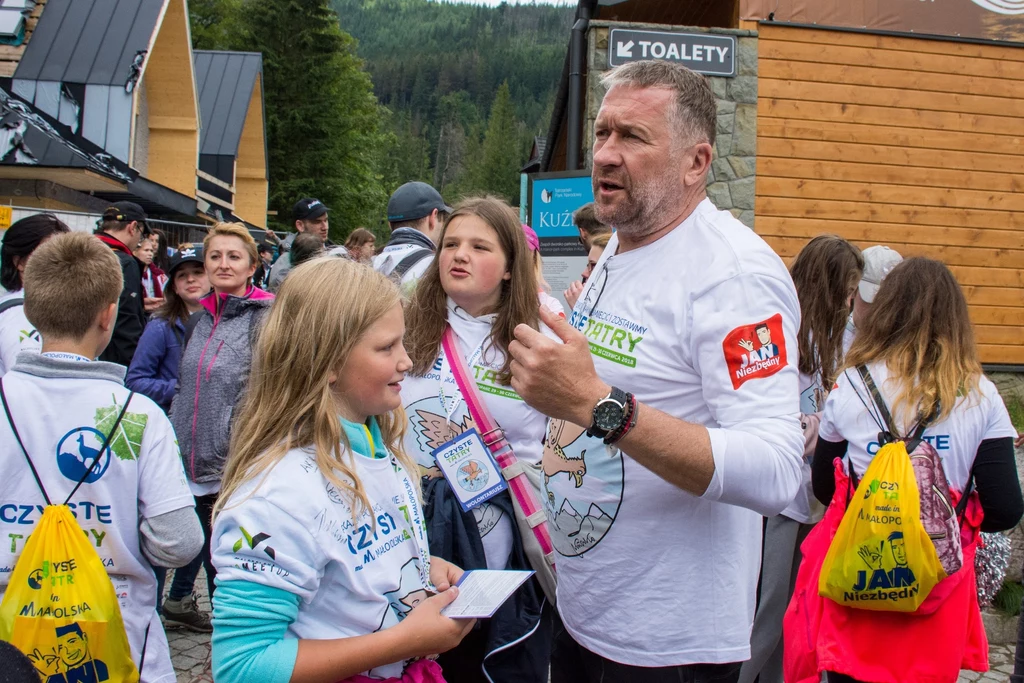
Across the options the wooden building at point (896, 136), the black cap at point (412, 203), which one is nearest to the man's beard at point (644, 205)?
the black cap at point (412, 203)

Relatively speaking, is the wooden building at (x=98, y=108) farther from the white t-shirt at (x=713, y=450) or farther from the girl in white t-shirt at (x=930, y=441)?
the white t-shirt at (x=713, y=450)

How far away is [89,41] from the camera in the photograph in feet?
54.7

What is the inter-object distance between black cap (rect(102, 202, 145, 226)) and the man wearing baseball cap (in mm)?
5173

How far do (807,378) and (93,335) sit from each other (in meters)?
2.77

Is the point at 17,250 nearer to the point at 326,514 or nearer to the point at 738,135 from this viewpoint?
the point at 326,514

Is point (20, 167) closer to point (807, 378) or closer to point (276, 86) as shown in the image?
point (807, 378)

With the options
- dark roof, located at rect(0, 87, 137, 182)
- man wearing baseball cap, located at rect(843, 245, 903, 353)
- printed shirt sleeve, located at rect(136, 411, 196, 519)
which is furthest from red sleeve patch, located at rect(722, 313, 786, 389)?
dark roof, located at rect(0, 87, 137, 182)

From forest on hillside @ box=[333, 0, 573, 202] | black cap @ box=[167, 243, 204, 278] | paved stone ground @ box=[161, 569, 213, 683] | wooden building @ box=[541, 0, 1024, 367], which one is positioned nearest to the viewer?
paved stone ground @ box=[161, 569, 213, 683]

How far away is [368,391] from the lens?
1.90 meters

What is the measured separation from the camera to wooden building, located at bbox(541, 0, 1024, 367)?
324 inches

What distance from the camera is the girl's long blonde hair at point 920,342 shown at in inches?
107

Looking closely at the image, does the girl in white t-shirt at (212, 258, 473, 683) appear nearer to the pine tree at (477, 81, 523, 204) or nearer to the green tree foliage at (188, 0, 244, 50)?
the green tree foliage at (188, 0, 244, 50)

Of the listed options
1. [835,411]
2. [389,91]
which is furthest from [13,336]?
[389,91]

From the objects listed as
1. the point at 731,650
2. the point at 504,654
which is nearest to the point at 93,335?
the point at 504,654
